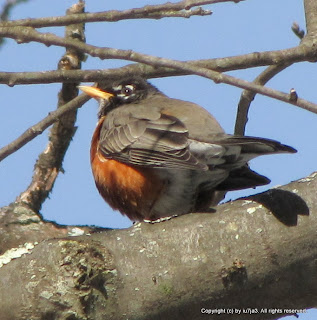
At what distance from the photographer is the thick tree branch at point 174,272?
2590 millimetres

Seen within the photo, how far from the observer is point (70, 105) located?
4.33 metres

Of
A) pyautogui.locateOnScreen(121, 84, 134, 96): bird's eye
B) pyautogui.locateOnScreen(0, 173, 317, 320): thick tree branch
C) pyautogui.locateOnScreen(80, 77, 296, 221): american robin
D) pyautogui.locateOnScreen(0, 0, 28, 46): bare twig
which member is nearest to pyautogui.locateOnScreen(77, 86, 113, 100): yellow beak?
pyautogui.locateOnScreen(121, 84, 134, 96): bird's eye

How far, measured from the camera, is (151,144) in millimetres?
4344

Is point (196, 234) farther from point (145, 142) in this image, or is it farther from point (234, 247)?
point (145, 142)

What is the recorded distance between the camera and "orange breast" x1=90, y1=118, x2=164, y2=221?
14.3 feet

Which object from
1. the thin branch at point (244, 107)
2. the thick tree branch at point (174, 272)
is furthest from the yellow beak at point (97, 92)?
the thick tree branch at point (174, 272)

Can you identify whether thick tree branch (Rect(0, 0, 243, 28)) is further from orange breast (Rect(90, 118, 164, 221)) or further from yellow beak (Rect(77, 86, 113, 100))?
yellow beak (Rect(77, 86, 113, 100))

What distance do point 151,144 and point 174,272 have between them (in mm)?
1737

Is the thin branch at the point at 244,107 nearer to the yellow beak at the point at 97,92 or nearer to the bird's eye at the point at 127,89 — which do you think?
the yellow beak at the point at 97,92

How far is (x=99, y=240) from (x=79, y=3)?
2832 mm

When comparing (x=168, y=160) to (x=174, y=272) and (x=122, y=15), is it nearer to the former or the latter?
(x=122, y=15)

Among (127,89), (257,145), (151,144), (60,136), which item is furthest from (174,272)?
(127,89)

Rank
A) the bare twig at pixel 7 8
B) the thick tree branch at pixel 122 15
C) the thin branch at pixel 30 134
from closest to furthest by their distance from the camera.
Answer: the thick tree branch at pixel 122 15 < the bare twig at pixel 7 8 < the thin branch at pixel 30 134

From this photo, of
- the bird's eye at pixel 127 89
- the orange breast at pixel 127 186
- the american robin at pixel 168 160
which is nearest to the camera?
the american robin at pixel 168 160
